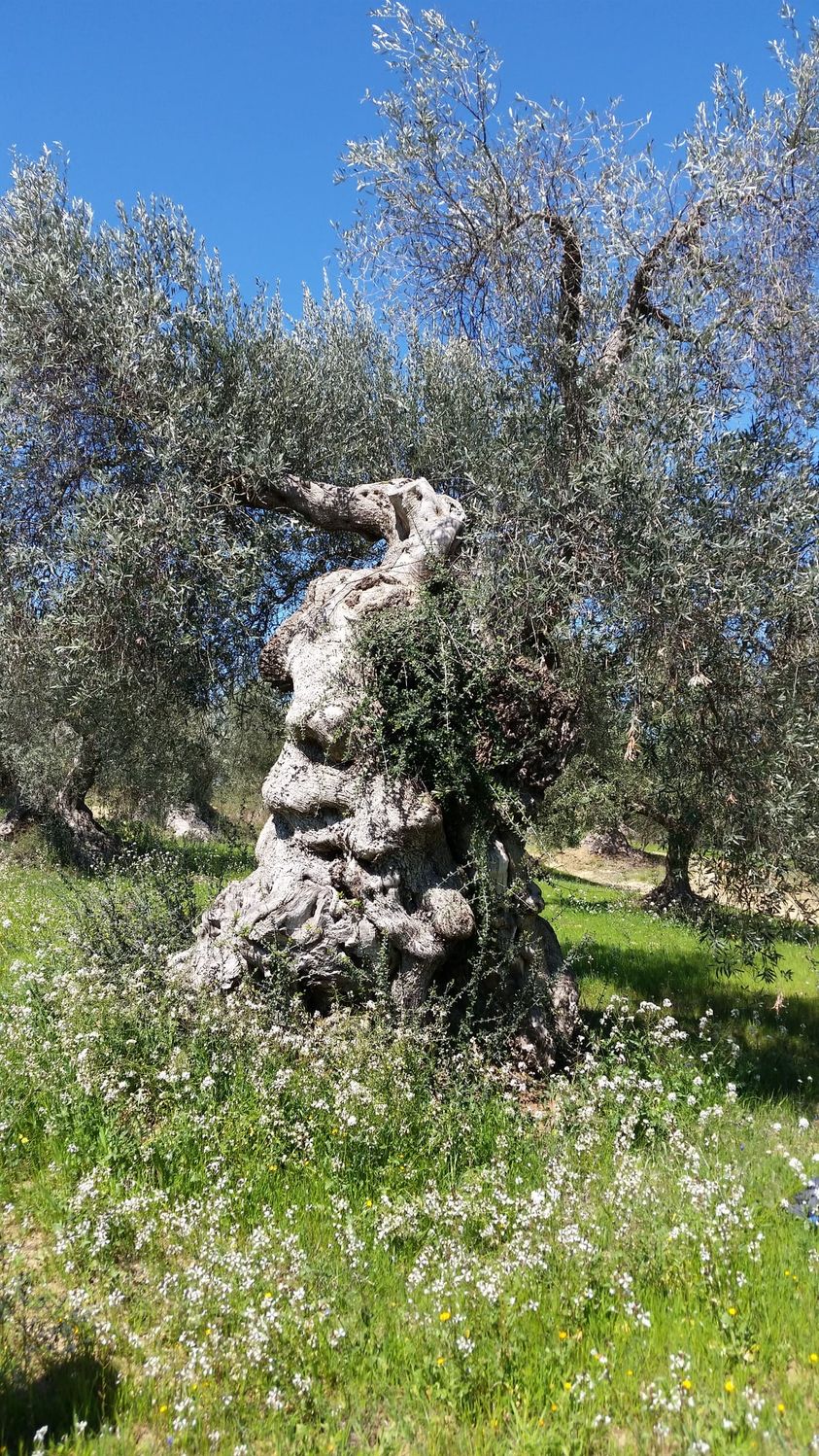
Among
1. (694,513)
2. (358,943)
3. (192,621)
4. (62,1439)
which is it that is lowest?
(62,1439)

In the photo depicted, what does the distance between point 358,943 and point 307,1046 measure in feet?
2.78

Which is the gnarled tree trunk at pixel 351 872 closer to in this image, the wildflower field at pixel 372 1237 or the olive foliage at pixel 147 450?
the wildflower field at pixel 372 1237

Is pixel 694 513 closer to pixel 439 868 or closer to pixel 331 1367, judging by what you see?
pixel 439 868

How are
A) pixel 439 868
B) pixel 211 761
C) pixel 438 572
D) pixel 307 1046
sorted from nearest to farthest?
pixel 307 1046 < pixel 439 868 < pixel 438 572 < pixel 211 761

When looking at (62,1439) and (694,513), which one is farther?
(694,513)

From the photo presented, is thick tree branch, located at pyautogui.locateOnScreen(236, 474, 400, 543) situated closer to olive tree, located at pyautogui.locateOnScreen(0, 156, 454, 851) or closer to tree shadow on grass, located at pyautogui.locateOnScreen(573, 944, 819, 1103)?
olive tree, located at pyautogui.locateOnScreen(0, 156, 454, 851)

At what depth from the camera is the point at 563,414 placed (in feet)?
26.2

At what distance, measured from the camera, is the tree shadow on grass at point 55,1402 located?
3438 mm

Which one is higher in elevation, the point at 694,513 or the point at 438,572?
the point at 694,513

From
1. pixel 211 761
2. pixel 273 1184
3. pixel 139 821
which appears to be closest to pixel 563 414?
pixel 273 1184

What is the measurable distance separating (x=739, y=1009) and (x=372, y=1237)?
7.33 m

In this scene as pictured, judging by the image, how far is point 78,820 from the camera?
65.1 feet

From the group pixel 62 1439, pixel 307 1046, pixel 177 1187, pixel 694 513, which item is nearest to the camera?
pixel 62 1439

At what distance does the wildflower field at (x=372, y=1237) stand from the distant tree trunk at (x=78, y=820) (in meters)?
11.6
